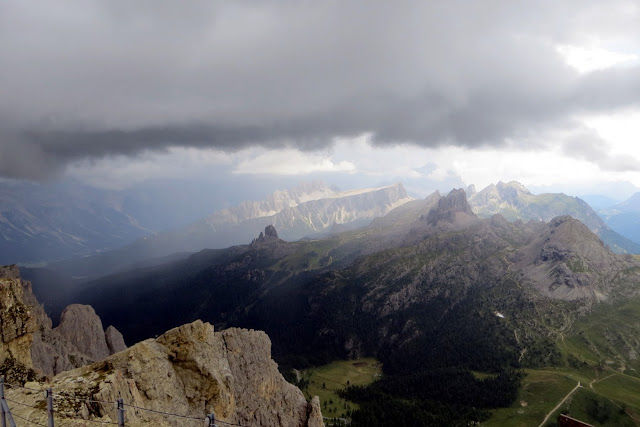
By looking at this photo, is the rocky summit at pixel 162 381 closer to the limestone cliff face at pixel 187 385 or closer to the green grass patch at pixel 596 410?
the limestone cliff face at pixel 187 385

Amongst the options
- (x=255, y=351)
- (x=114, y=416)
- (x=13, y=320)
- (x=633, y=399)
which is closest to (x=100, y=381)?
(x=114, y=416)

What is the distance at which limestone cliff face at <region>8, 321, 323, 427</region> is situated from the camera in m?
35.0

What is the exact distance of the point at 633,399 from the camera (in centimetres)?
19725

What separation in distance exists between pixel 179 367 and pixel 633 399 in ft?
806

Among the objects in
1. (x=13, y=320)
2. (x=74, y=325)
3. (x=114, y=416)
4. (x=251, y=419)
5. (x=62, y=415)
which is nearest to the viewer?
(x=62, y=415)

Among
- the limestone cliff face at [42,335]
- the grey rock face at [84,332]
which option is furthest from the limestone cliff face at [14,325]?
the grey rock face at [84,332]

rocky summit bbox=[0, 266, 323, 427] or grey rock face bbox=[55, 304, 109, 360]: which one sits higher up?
rocky summit bbox=[0, 266, 323, 427]

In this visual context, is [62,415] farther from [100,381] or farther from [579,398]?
[579,398]

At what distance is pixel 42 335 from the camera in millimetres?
153500

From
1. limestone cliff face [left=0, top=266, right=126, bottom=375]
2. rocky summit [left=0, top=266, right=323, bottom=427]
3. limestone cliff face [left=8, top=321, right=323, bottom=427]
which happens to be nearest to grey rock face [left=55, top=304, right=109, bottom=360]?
limestone cliff face [left=0, top=266, right=126, bottom=375]

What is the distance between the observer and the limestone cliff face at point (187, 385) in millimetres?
34991

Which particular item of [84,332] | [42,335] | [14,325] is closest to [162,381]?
[14,325]

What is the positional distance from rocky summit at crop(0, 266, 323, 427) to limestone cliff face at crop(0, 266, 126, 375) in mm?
143

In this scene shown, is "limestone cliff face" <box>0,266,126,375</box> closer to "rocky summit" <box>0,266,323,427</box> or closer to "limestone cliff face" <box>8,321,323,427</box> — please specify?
"rocky summit" <box>0,266,323,427</box>
